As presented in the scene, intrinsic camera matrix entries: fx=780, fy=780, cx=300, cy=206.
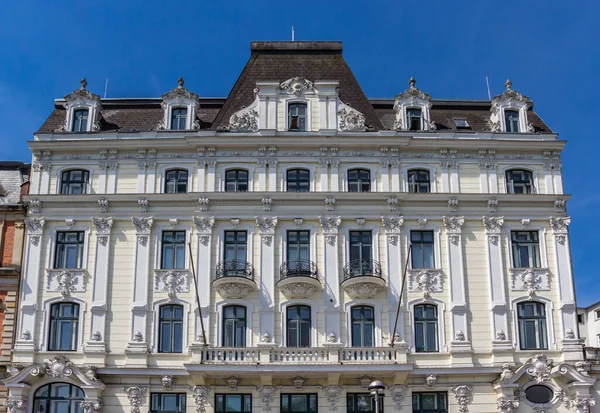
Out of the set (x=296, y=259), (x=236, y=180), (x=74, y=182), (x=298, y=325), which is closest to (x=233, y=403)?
(x=298, y=325)

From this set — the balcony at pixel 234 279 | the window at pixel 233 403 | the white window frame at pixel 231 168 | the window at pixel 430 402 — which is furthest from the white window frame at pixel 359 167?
the window at pixel 233 403

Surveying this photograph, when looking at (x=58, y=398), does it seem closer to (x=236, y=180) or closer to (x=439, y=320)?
(x=236, y=180)

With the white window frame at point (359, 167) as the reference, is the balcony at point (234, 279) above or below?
below

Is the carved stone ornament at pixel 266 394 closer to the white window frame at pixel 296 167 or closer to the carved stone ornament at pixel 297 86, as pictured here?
the white window frame at pixel 296 167

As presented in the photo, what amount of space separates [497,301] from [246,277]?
450 inches

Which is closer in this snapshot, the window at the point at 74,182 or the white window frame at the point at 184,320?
the white window frame at the point at 184,320

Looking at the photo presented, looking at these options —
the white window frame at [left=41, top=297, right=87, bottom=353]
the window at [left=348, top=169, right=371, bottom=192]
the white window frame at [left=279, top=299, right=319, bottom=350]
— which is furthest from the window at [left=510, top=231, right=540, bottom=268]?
the white window frame at [left=41, top=297, right=87, bottom=353]

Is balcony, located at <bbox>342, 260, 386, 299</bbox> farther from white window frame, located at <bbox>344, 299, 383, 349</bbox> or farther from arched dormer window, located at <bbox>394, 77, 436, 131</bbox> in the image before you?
arched dormer window, located at <bbox>394, 77, 436, 131</bbox>

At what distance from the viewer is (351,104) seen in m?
39.6

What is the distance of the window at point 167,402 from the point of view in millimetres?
33781

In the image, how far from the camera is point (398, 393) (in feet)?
111

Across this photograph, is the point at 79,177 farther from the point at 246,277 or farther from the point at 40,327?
the point at 246,277

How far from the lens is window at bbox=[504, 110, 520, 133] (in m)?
39.2

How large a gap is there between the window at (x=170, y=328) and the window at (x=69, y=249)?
Result: 4612 mm
